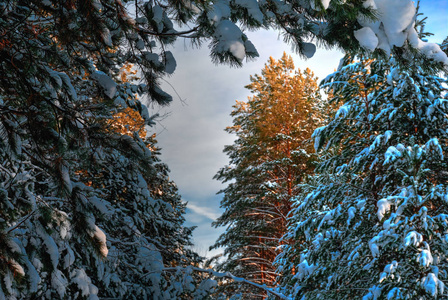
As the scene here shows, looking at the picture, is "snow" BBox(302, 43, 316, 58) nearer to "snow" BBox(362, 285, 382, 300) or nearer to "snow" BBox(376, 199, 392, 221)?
"snow" BBox(376, 199, 392, 221)

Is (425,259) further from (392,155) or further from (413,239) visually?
(392,155)

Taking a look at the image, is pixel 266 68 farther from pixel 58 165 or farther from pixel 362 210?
pixel 58 165

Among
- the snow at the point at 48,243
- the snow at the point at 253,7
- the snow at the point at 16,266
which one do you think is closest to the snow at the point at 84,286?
the snow at the point at 48,243

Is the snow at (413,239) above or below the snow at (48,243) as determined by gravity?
above

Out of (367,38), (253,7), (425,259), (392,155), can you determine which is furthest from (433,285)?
(253,7)

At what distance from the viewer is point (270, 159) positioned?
49.4 feet

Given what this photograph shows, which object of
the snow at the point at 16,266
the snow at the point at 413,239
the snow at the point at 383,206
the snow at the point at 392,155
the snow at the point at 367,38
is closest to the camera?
the snow at the point at 16,266

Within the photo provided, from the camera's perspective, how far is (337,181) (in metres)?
6.58

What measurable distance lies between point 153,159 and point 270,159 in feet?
30.5

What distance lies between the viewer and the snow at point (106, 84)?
3.21 metres

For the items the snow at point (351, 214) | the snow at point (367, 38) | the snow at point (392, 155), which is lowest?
the snow at point (367, 38)

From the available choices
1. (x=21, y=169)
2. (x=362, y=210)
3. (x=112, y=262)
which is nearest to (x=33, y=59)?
(x=21, y=169)

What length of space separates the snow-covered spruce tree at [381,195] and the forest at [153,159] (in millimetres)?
27

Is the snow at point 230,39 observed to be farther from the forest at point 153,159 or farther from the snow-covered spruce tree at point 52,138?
the snow-covered spruce tree at point 52,138
